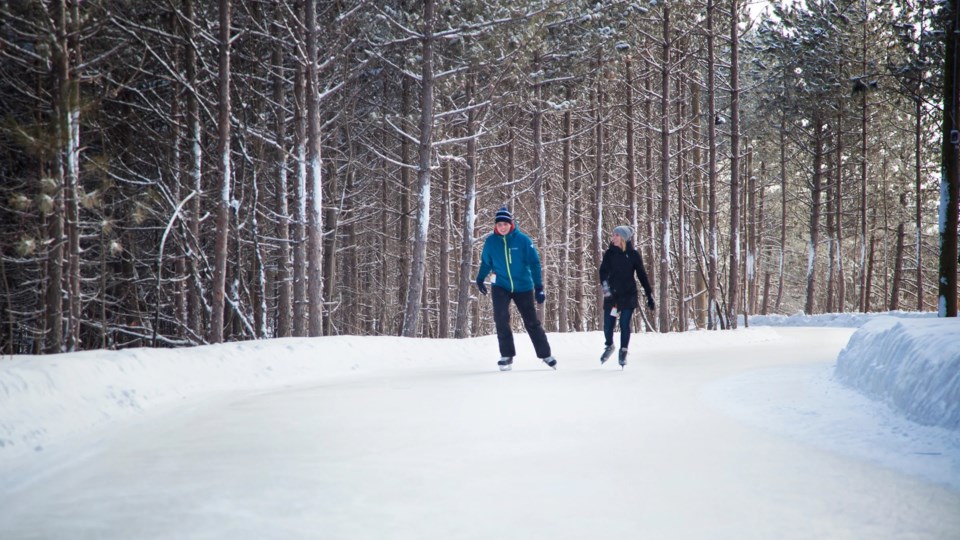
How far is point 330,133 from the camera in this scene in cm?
2014

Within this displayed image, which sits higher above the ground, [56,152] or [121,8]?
[121,8]

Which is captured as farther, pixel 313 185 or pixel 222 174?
pixel 313 185

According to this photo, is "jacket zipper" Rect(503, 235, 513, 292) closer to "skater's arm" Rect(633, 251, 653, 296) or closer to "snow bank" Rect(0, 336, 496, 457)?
"skater's arm" Rect(633, 251, 653, 296)

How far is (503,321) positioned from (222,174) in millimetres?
6039

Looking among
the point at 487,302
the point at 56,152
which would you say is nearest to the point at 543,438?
the point at 56,152

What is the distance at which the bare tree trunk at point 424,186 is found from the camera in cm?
1703

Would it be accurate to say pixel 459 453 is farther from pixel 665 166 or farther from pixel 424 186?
pixel 665 166

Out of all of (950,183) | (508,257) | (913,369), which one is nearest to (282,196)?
(508,257)

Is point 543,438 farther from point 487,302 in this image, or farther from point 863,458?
point 487,302

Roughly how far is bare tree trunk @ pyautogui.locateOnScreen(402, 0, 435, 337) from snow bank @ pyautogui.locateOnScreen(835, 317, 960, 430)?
967cm

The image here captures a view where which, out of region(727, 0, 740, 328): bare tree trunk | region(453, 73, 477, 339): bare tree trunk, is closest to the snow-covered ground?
region(453, 73, 477, 339): bare tree trunk

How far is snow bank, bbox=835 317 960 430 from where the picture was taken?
5.65 meters

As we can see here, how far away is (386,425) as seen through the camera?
6090 mm

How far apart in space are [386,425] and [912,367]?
176 inches
